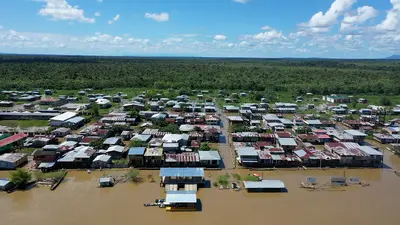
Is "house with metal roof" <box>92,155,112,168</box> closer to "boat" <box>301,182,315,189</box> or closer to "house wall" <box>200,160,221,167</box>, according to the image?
"house wall" <box>200,160,221,167</box>

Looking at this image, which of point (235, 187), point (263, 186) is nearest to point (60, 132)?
point (235, 187)

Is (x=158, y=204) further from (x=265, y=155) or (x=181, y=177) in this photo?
(x=265, y=155)

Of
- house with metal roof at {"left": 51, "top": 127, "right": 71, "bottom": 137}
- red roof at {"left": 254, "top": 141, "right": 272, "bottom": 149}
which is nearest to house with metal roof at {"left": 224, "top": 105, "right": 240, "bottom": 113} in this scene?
red roof at {"left": 254, "top": 141, "right": 272, "bottom": 149}

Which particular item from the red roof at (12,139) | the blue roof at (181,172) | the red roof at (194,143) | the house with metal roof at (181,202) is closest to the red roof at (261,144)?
the red roof at (194,143)

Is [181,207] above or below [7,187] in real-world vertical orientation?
below

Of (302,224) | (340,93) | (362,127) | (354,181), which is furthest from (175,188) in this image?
(340,93)

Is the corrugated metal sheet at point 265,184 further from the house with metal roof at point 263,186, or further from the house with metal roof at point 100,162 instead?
the house with metal roof at point 100,162
